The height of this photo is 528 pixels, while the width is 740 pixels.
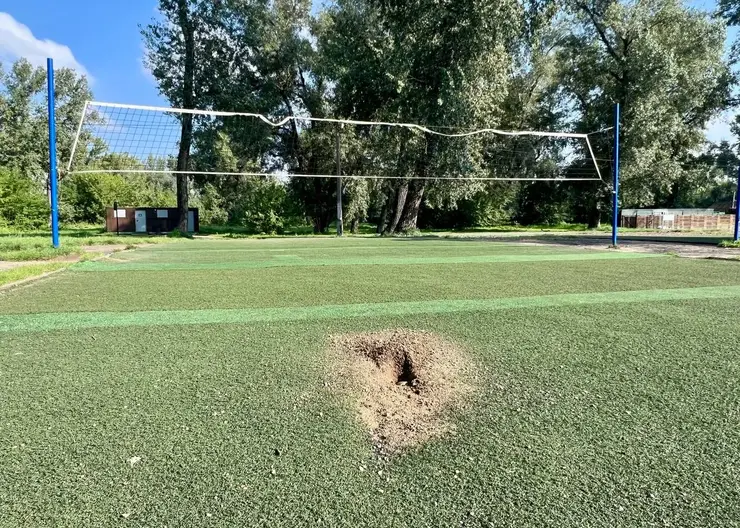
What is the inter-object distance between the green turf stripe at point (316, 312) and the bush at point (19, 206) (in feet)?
78.8

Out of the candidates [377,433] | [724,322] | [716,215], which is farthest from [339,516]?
[716,215]

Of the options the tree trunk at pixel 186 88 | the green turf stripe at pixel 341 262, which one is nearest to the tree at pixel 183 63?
the tree trunk at pixel 186 88

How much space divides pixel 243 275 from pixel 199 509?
6445 mm

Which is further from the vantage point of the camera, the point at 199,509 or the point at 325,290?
the point at 325,290

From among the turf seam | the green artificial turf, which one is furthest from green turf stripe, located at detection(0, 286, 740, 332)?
the turf seam

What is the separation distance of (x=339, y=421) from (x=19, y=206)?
28.8 meters

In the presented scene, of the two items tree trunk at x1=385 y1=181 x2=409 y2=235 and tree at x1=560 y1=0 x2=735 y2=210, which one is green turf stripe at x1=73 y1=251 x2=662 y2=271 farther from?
tree at x1=560 y1=0 x2=735 y2=210

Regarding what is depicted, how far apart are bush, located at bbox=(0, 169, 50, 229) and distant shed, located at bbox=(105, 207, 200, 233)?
4.17 meters

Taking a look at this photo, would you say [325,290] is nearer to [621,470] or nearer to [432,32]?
[621,470]

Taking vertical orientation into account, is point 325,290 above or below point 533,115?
below

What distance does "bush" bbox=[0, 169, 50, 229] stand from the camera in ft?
79.3

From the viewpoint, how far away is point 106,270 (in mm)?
8617

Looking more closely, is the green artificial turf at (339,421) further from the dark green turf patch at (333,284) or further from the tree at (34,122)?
the tree at (34,122)

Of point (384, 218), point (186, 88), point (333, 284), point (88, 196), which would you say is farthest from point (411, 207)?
point (88, 196)
